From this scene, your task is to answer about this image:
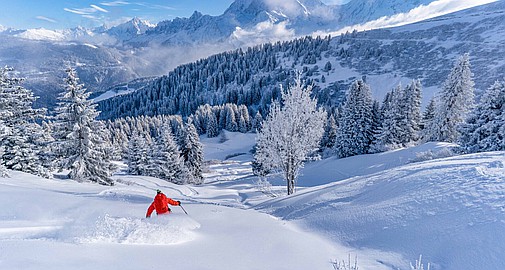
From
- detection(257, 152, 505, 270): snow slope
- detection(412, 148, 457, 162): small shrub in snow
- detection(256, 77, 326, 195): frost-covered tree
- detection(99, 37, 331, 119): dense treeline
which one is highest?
detection(99, 37, 331, 119): dense treeline

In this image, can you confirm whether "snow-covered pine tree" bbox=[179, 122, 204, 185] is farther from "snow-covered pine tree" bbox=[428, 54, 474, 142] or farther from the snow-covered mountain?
the snow-covered mountain

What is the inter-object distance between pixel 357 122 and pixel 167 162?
1077 inches

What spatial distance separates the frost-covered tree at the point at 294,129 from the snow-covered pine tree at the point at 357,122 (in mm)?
22301

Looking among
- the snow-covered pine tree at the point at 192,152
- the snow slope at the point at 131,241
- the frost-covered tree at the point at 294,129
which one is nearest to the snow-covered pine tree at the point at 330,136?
the snow-covered pine tree at the point at 192,152

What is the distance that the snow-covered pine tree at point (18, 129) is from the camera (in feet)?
62.3

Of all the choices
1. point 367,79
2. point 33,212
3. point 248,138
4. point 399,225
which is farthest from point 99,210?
point 367,79

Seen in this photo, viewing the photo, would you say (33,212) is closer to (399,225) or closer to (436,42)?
(399,225)

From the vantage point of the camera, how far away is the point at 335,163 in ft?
111

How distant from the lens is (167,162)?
38.1m

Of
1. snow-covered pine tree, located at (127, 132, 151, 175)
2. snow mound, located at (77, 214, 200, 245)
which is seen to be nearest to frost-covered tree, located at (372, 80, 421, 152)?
snow-covered pine tree, located at (127, 132, 151, 175)

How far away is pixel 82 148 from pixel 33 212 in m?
15.9

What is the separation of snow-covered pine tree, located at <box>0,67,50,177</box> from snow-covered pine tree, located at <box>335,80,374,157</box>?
34430 mm

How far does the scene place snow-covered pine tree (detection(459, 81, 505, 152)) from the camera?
18.4 metres

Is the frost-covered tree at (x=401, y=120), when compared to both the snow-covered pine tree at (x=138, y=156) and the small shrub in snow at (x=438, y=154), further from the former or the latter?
the snow-covered pine tree at (x=138, y=156)
